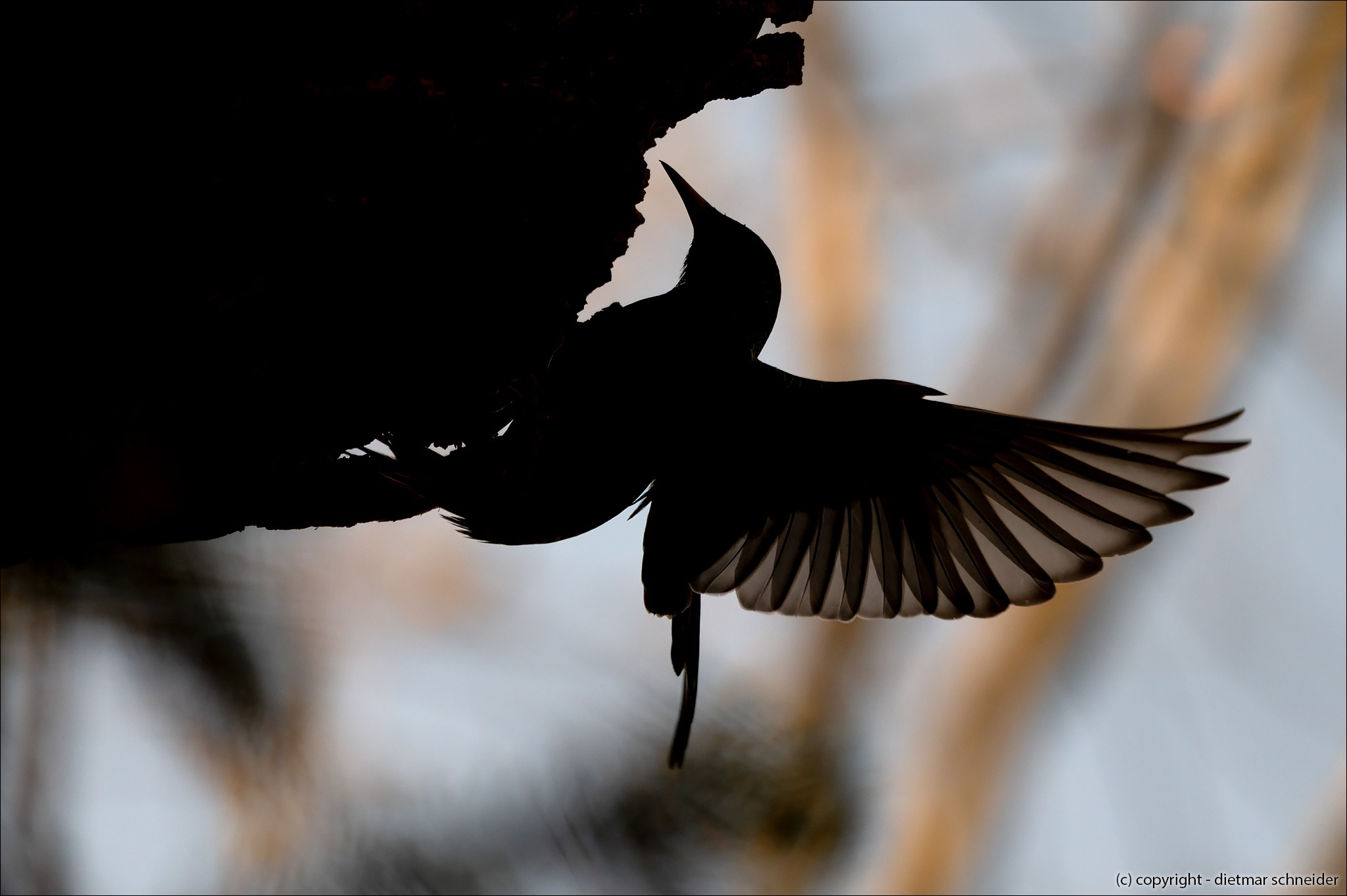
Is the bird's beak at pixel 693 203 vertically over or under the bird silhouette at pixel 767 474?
over

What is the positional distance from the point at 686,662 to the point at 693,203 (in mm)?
1043

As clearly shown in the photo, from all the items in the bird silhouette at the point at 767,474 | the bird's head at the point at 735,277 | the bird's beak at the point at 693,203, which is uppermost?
the bird's beak at the point at 693,203

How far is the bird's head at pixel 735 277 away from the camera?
2.12m

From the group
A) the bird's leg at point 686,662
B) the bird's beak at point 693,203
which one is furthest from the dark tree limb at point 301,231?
the bird's leg at point 686,662

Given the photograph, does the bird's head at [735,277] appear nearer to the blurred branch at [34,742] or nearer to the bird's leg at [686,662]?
the bird's leg at [686,662]

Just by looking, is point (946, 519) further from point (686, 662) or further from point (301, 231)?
point (301, 231)

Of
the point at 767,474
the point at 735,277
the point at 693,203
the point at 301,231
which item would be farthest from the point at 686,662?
the point at 301,231

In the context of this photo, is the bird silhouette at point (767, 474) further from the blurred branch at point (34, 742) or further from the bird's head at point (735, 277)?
the blurred branch at point (34, 742)

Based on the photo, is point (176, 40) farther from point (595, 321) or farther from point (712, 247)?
point (712, 247)

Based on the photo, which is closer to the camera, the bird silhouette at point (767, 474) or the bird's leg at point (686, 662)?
Result: the bird silhouette at point (767, 474)

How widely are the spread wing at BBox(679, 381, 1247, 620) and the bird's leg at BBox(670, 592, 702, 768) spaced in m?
0.08

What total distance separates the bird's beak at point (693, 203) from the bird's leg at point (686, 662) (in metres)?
0.85

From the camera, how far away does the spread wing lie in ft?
6.63

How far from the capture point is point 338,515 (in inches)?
61.6
